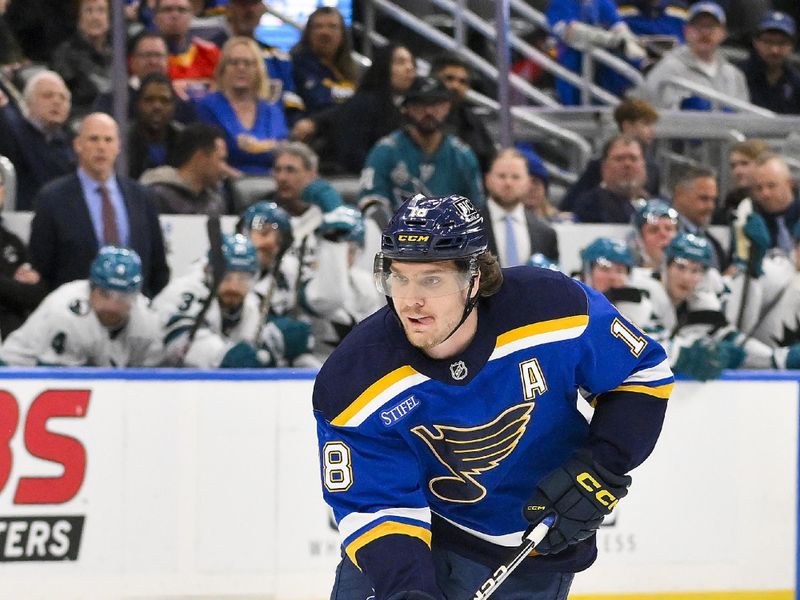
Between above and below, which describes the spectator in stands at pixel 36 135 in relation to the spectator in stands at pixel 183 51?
below

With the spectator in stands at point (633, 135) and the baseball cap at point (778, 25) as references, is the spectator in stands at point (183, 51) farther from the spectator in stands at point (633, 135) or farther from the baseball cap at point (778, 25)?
the baseball cap at point (778, 25)

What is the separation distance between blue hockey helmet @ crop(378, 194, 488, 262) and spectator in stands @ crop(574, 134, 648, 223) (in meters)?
3.99

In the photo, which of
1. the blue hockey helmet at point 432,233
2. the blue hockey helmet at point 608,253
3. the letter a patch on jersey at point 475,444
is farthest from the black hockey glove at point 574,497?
the blue hockey helmet at point 608,253

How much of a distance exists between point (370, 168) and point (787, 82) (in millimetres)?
3406

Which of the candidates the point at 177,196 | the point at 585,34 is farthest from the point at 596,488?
the point at 585,34

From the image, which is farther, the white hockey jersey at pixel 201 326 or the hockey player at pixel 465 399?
the white hockey jersey at pixel 201 326

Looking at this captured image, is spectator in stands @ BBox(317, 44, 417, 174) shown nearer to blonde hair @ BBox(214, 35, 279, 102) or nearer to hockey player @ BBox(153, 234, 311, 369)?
blonde hair @ BBox(214, 35, 279, 102)

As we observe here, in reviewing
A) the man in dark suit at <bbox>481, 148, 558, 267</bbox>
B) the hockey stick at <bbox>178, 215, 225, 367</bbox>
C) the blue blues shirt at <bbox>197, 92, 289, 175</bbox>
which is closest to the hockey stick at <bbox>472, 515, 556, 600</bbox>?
the hockey stick at <bbox>178, 215, 225, 367</bbox>

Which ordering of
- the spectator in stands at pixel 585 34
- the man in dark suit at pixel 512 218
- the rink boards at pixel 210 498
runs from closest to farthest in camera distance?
the rink boards at pixel 210 498 → the man in dark suit at pixel 512 218 → the spectator in stands at pixel 585 34

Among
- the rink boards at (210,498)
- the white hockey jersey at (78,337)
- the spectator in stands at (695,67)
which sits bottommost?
the rink boards at (210,498)

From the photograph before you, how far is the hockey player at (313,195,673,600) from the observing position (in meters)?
3.00

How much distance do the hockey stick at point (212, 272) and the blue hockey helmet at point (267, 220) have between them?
112 mm

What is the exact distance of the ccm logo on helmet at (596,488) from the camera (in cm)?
313

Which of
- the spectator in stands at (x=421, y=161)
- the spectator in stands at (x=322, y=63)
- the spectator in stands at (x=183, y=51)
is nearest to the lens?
the spectator in stands at (x=421, y=161)
